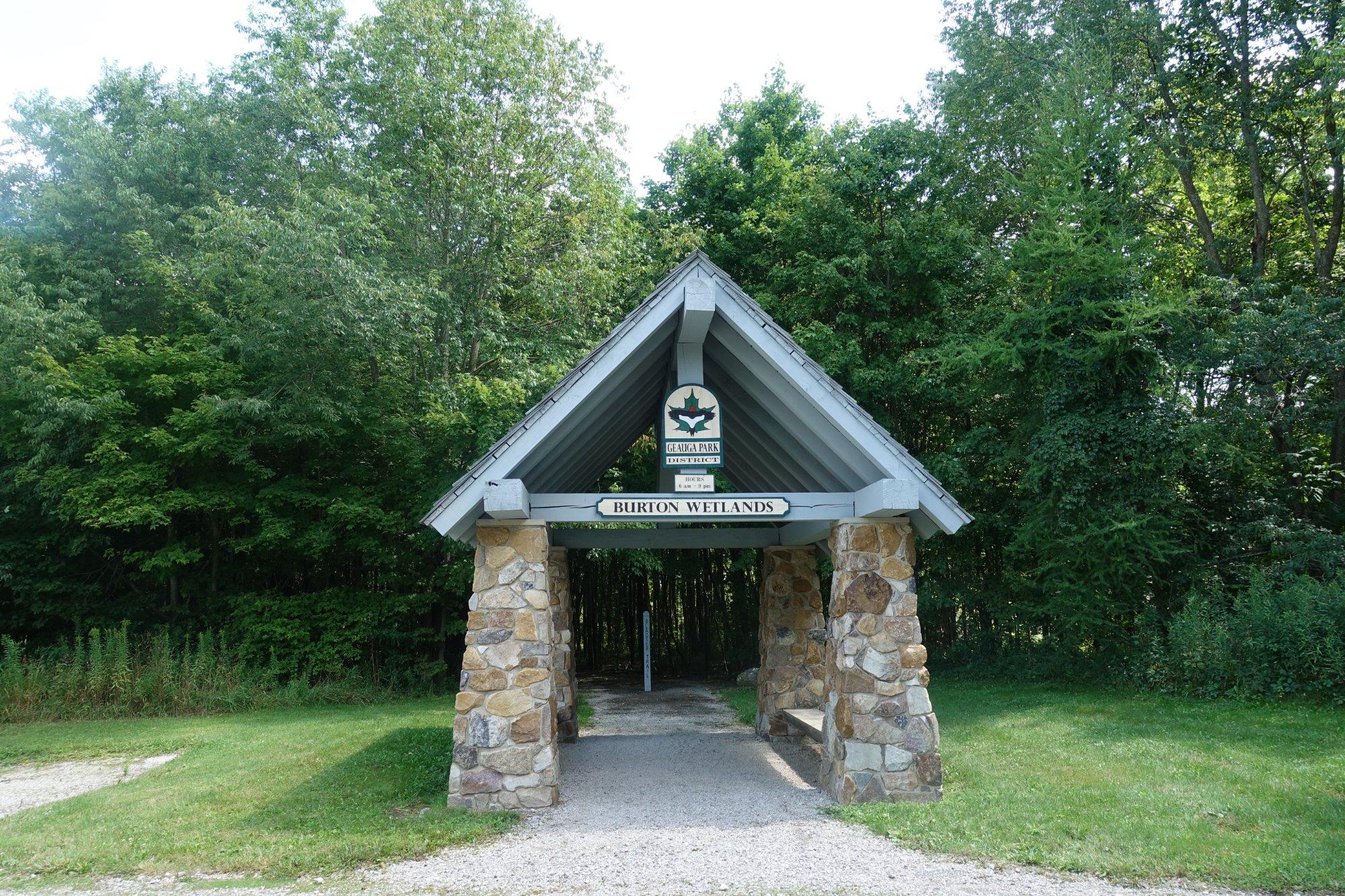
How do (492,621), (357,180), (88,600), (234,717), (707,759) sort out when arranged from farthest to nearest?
(88,600) < (357,180) < (234,717) < (707,759) < (492,621)

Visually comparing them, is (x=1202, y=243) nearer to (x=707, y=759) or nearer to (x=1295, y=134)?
(x=1295, y=134)

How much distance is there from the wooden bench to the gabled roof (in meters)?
2.27

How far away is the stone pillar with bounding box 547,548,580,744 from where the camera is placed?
9680 millimetres

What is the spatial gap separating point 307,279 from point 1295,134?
16.5 metres

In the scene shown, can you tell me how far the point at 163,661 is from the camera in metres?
13.4

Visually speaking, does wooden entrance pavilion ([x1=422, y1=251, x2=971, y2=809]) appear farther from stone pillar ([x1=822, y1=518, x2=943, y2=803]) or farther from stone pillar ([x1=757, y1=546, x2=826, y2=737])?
stone pillar ([x1=757, y1=546, x2=826, y2=737])

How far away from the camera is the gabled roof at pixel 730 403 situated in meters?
6.65

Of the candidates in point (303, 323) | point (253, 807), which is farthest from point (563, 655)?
point (303, 323)

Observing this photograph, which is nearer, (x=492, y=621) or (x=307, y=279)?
(x=492, y=621)

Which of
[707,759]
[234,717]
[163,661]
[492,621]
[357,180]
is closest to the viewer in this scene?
[492,621]

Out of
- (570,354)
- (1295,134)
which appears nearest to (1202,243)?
(1295,134)

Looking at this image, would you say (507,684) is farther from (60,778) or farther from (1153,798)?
(60,778)

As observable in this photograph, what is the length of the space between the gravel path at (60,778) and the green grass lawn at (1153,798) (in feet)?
22.9

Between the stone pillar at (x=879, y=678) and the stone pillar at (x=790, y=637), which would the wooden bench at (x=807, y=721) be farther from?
the stone pillar at (x=879, y=678)
